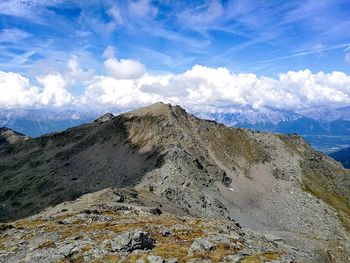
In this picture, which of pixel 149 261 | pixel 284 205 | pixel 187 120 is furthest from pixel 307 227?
pixel 149 261

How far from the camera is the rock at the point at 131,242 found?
42.1 meters

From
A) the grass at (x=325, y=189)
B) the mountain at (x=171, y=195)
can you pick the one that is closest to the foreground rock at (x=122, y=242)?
the mountain at (x=171, y=195)

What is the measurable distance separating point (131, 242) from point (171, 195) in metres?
62.7

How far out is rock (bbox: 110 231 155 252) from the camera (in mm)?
42075

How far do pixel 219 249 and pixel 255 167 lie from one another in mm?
111446

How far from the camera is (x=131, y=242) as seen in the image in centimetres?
4250

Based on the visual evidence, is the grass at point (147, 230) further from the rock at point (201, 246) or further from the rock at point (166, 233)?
the rock at point (201, 246)

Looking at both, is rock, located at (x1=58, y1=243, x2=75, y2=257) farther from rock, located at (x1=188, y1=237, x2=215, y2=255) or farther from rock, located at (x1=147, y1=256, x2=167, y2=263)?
rock, located at (x1=188, y1=237, x2=215, y2=255)

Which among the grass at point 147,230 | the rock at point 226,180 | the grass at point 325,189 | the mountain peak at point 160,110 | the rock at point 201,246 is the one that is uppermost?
the mountain peak at point 160,110

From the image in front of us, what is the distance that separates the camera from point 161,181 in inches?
4547

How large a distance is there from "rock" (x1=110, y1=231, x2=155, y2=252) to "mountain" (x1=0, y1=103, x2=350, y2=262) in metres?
0.13

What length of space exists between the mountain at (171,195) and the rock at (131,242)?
133 millimetres

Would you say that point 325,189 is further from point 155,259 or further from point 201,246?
point 155,259

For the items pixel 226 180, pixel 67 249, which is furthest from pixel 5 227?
pixel 226 180
